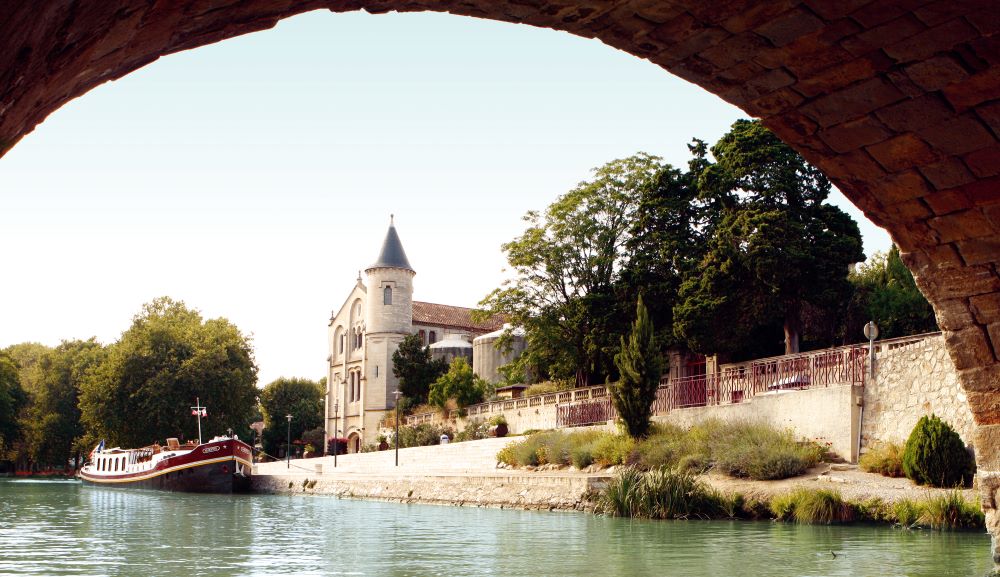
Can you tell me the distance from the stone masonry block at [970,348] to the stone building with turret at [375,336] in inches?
2058

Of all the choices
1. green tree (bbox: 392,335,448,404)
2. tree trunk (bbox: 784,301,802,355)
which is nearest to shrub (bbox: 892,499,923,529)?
tree trunk (bbox: 784,301,802,355)

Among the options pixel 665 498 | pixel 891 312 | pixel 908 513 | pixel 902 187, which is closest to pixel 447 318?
pixel 891 312

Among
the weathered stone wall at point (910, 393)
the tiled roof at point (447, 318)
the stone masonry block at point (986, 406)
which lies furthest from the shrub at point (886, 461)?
the tiled roof at point (447, 318)

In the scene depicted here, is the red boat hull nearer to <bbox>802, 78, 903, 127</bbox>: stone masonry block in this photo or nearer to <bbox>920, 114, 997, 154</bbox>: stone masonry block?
<bbox>802, 78, 903, 127</bbox>: stone masonry block

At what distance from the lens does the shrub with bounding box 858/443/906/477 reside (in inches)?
700

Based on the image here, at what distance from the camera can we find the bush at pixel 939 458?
53.4 ft

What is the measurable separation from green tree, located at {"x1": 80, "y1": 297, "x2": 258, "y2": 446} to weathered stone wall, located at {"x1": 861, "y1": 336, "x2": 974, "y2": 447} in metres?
37.4

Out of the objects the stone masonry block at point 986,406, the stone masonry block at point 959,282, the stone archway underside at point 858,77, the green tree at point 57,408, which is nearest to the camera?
the stone archway underside at point 858,77

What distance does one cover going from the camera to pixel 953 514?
47.9ft

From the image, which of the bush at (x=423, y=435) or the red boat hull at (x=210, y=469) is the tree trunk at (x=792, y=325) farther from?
the red boat hull at (x=210, y=469)

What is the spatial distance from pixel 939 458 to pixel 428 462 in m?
21.7

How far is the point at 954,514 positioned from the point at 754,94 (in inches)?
463

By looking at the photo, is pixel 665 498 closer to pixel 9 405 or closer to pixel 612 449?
pixel 612 449

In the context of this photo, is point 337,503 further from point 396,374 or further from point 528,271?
point 396,374
